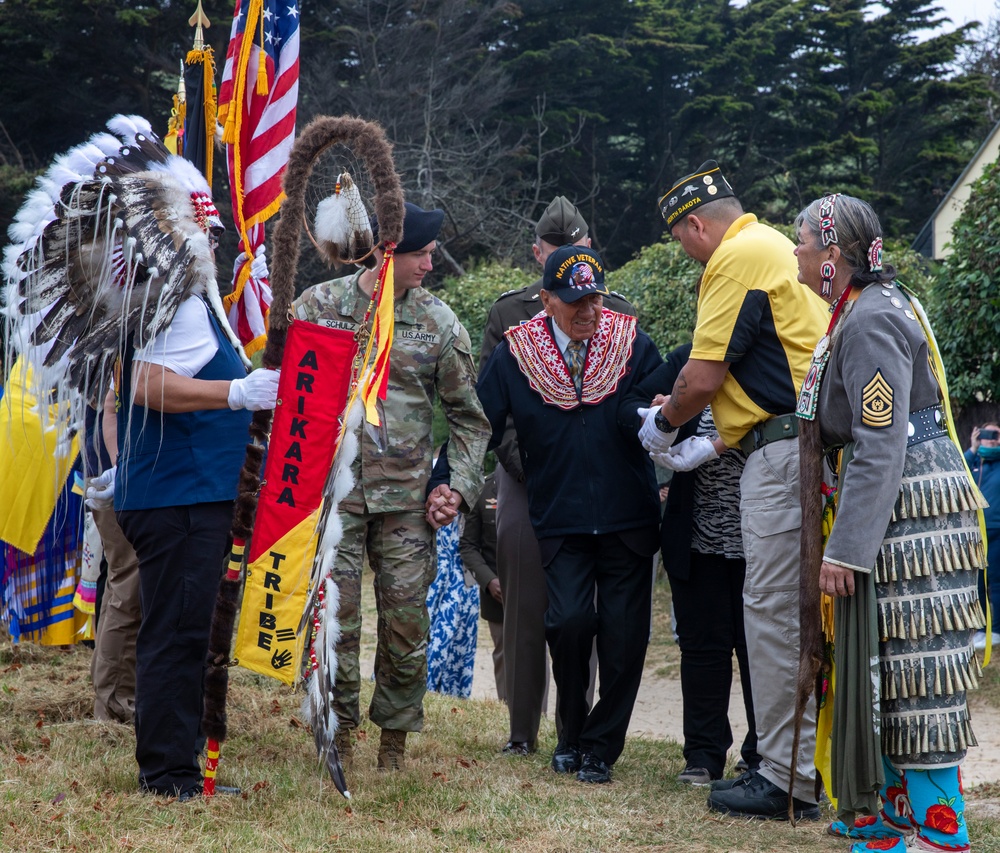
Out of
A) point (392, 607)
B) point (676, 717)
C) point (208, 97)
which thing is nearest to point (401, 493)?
point (392, 607)

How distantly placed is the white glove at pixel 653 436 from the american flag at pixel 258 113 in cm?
158

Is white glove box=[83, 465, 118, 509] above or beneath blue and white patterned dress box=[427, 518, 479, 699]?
above

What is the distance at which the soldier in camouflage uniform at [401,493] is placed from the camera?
4.35 meters

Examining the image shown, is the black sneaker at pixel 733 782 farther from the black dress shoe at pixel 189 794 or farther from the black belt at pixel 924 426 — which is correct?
the black dress shoe at pixel 189 794

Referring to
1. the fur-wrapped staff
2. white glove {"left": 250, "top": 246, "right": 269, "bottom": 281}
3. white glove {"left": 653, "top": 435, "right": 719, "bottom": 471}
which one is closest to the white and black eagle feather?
the fur-wrapped staff

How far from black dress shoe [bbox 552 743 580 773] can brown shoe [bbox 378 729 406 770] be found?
2.30 feet

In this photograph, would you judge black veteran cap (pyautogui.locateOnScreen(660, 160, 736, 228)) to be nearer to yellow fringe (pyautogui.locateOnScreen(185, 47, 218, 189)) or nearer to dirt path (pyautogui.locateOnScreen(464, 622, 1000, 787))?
yellow fringe (pyautogui.locateOnScreen(185, 47, 218, 189))

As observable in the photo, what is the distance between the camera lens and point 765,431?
13.4 ft

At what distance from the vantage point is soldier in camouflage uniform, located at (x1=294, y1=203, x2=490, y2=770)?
435 cm

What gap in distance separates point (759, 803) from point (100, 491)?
10.0ft

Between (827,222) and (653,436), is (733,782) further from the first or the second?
(827,222)

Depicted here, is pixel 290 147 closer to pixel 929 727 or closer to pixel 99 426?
pixel 99 426

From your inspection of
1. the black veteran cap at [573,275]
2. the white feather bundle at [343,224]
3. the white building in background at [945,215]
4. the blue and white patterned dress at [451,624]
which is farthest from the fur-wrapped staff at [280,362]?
the white building in background at [945,215]

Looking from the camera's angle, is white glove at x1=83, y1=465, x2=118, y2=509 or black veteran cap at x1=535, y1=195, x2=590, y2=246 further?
black veteran cap at x1=535, y1=195, x2=590, y2=246
